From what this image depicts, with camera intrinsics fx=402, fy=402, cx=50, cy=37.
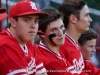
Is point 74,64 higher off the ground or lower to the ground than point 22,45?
lower

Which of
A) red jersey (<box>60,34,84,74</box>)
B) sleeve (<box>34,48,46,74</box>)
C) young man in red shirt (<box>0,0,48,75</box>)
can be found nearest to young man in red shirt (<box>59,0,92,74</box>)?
red jersey (<box>60,34,84,74</box>)

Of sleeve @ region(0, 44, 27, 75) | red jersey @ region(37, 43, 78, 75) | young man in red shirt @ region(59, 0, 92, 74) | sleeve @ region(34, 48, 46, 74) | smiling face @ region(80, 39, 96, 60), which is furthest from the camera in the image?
smiling face @ region(80, 39, 96, 60)

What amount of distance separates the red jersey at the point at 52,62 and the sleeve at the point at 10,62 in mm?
495

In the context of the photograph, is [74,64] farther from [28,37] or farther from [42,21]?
[28,37]

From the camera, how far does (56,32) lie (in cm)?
321

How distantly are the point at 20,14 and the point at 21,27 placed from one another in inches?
3.5

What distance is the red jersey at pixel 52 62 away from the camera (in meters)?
3.15

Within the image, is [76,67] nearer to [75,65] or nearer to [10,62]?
[75,65]

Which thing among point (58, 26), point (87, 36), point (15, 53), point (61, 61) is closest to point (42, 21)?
point (58, 26)

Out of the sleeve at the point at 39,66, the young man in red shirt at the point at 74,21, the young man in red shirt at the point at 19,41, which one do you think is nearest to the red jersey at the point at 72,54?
the young man in red shirt at the point at 74,21

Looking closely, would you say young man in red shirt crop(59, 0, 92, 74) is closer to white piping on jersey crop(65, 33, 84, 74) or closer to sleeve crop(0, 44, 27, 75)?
white piping on jersey crop(65, 33, 84, 74)

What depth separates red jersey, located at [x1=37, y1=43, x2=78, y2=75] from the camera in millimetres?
3152

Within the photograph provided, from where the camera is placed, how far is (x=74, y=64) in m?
3.43

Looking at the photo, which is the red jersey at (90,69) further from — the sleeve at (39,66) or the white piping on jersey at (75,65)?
the sleeve at (39,66)
